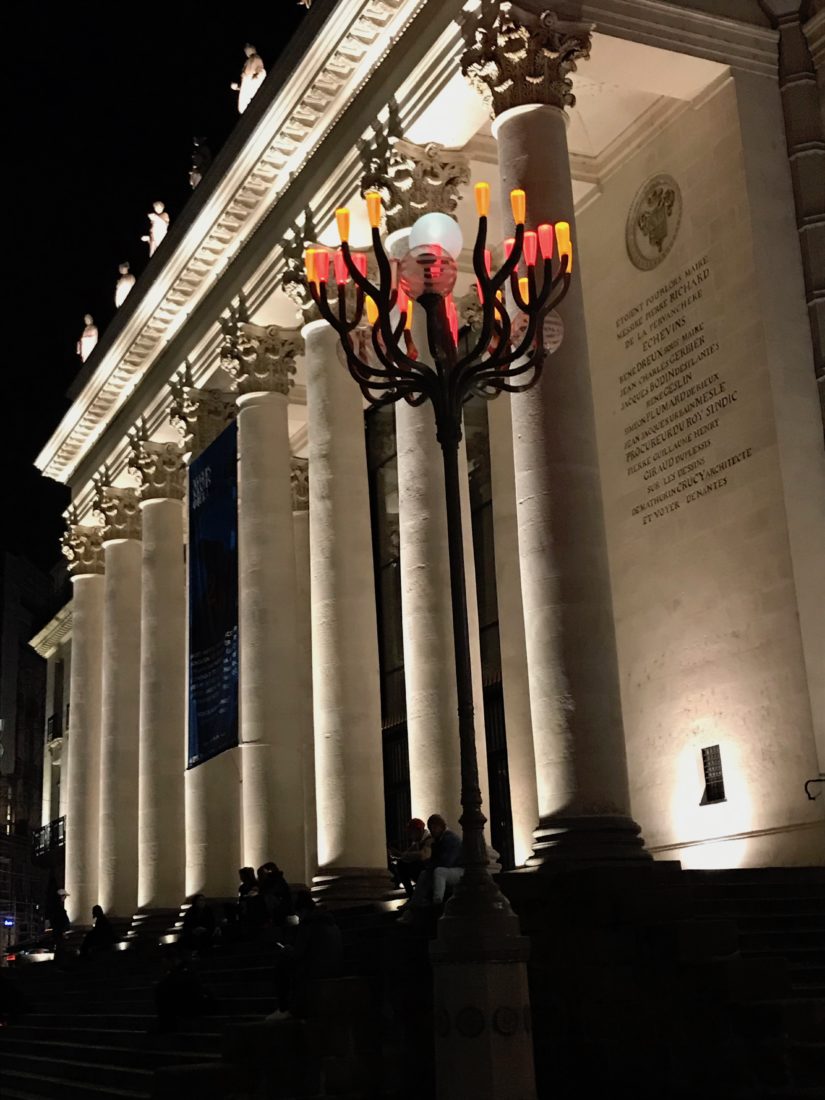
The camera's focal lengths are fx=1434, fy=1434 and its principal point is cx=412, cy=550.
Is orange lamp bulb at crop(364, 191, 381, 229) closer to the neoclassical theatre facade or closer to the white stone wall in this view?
the neoclassical theatre facade

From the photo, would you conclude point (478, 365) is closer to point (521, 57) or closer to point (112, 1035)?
point (521, 57)

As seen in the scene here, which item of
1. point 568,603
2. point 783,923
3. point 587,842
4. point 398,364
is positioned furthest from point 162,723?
point 398,364

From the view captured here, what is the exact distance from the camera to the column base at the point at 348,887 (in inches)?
826

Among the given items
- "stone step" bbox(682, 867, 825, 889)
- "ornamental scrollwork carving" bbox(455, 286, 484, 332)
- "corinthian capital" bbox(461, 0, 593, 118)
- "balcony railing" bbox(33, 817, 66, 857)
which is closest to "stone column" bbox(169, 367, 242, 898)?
"ornamental scrollwork carving" bbox(455, 286, 484, 332)

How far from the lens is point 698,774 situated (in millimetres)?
19453

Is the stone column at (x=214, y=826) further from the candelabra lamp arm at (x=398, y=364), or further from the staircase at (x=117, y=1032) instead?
the candelabra lamp arm at (x=398, y=364)

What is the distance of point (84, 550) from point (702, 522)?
74.8 ft

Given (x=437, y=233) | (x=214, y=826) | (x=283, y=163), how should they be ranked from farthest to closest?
(x=214, y=826), (x=283, y=163), (x=437, y=233)

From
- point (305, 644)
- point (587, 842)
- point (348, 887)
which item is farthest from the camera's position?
point (305, 644)

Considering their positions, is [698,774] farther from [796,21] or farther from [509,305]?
[796,21]

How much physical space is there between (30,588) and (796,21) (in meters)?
61.2

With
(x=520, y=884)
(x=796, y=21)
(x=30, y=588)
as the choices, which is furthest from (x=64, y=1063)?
(x=30, y=588)

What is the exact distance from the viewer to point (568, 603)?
51.2ft

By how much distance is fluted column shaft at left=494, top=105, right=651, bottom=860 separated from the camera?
1507 centimetres
